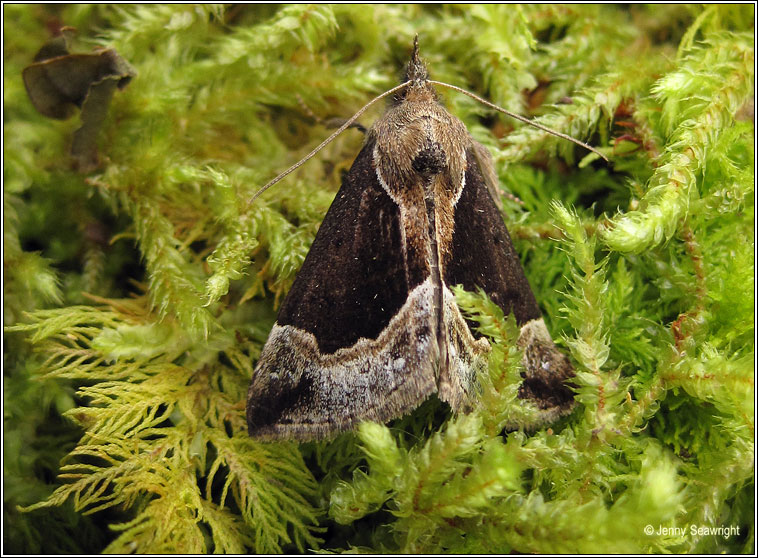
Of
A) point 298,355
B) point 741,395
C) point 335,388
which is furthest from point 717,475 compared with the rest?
point 298,355

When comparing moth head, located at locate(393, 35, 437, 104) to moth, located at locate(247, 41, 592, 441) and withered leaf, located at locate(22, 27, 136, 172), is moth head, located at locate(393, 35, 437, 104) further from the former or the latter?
withered leaf, located at locate(22, 27, 136, 172)

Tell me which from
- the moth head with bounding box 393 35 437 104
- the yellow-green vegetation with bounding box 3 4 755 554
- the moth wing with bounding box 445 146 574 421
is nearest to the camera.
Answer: the yellow-green vegetation with bounding box 3 4 755 554

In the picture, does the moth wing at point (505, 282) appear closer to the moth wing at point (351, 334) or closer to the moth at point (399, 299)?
the moth at point (399, 299)

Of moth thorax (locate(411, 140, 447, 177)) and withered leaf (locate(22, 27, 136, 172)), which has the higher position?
withered leaf (locate(22, 27, 136, 172))

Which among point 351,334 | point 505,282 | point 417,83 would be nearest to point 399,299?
point 351,334

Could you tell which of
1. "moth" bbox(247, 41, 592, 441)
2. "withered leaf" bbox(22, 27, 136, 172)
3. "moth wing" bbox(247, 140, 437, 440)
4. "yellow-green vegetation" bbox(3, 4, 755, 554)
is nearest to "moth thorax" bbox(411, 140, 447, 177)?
"moth" bbox(247, 41, 592, 441)

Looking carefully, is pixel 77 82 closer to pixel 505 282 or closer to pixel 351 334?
pixel 351 334
